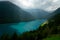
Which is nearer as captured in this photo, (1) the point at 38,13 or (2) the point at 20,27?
(2) the point at 20,27

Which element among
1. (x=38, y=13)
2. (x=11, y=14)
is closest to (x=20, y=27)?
(x=11, y=14)

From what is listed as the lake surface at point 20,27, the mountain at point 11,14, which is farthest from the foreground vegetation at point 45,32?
the mountain at point 11,14

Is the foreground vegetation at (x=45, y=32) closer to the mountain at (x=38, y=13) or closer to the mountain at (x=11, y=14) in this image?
the mountain at (x=38, y=13)

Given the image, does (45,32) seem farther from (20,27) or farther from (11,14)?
(11,14)

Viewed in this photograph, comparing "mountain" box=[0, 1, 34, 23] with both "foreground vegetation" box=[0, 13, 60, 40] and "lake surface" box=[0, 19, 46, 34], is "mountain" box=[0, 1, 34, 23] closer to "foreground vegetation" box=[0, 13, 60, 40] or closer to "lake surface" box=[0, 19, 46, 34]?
"lake surface" box=[0, 19, 46, 34]

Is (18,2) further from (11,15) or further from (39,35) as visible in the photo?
(39,35)

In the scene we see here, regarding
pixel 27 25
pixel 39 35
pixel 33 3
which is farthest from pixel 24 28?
pixel 33 3
